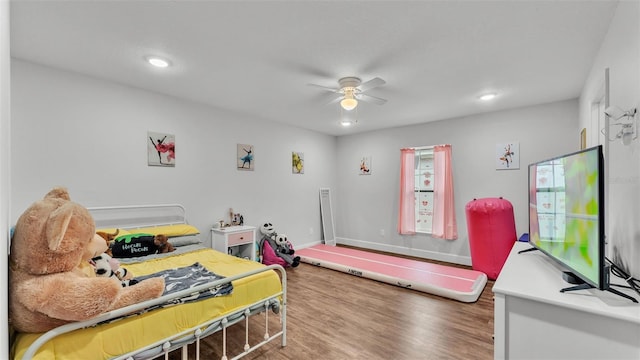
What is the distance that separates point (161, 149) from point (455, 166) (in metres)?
4.49

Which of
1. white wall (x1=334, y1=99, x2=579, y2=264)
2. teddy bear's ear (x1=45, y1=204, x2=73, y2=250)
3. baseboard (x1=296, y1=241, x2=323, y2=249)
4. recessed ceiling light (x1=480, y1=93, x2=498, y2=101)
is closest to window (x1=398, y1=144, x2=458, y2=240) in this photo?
white wall (x1=334, y1=99, x2=579, y2=264)

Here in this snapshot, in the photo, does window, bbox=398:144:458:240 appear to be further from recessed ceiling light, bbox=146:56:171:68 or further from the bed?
recessed ceiling light, bbox=146:56:171:68

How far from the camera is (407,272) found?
3.83 meters

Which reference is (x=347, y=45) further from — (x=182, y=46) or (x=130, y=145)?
(x=130, y=145)

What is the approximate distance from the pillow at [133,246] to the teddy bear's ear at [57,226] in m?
1.62

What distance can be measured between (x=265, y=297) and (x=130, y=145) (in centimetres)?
248

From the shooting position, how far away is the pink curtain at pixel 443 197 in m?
4.52

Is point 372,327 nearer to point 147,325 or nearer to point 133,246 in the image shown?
point 147,325

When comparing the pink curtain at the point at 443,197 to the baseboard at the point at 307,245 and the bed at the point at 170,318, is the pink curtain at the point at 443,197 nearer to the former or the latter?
the baseboard at the point at 307,245

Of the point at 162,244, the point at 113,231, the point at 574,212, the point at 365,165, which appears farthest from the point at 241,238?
the point at 574,212

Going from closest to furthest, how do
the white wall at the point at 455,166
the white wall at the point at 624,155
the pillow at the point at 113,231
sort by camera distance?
the white wall at the point at 624,155, the pillow at the point at 113,231, the white wall at the point at 455,166

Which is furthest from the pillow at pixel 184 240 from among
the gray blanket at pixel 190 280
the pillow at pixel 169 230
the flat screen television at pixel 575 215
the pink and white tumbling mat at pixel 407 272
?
the flat screen television at pixel 575 215

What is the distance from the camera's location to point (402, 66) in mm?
2568

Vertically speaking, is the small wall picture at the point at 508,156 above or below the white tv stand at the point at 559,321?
above
